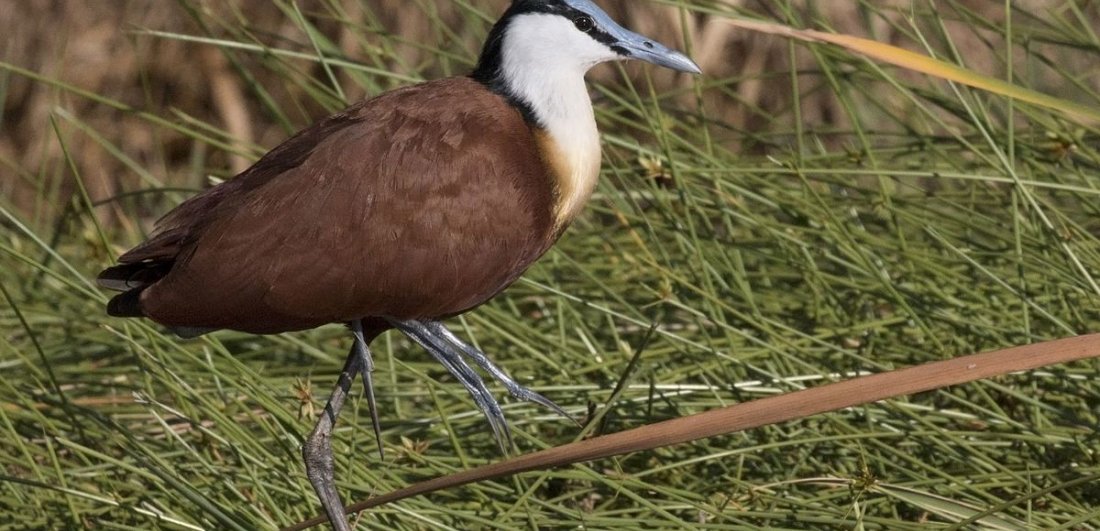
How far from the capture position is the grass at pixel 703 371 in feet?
8.20

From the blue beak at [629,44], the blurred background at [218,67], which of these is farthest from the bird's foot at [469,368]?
the blurred background at [218,67]

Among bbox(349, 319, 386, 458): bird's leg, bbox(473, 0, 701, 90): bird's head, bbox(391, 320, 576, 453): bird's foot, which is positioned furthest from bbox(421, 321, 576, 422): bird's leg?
bbox(473, 0, 701, 90): bird's head

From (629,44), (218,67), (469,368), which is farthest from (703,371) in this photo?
(218,67)

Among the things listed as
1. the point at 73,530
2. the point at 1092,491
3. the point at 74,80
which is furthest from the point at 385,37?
the point at 74,80

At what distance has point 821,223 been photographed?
302 cm

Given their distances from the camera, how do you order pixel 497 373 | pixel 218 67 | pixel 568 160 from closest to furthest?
pixel 497 373, pixel 568 160, pixel 218 67

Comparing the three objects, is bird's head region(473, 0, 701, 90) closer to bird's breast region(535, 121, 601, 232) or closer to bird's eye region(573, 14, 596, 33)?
bird's eye region(573, 14, 596, 33)

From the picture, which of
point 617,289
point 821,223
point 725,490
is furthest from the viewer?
point 617,289

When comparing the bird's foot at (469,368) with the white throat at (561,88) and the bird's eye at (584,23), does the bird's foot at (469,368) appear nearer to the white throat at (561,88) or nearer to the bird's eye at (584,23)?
the white throat at (561,88)

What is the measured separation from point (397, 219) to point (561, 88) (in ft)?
1.13

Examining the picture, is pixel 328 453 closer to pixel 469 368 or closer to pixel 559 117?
pixel 469 368

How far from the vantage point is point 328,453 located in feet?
8.41

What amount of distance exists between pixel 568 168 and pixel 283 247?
1.51 ft

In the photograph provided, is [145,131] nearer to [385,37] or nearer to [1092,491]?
[385,37]
